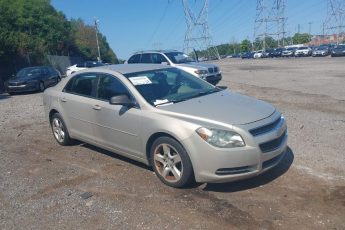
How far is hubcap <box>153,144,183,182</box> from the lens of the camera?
187 inches

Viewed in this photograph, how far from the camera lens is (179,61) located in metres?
15.7

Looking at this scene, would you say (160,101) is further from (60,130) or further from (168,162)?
(60,130)

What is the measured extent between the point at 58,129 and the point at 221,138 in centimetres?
395

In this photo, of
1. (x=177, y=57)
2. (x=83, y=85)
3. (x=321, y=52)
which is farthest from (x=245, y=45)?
(x=83, y=85)

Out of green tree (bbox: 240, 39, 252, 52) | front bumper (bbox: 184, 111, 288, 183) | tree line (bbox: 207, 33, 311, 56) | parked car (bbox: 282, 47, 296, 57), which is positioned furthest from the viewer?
green tree (bbox: 240, 39, 252, 52)

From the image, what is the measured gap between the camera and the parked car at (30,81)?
19844mm

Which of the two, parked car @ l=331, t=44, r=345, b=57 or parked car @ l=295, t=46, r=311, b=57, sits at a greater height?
parked car @ l=331, t=44, r=345, b=57

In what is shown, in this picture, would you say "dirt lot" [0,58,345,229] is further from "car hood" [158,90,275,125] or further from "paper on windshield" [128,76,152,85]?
"paper on windshield" [128,76,152,85]

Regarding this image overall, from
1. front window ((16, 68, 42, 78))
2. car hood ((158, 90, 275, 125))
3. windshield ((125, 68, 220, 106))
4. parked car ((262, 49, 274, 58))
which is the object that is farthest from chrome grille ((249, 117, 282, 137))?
parked car ((262, 49, 274, 58))

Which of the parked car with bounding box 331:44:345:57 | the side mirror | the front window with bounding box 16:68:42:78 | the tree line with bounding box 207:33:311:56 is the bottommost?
A: the tree line with bounding box 207:33:311:56

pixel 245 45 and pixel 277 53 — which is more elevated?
pixel 277 53

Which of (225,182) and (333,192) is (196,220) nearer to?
(225,182)

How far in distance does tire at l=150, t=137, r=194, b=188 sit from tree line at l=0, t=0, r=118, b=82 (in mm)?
25587

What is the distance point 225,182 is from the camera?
4641mm
